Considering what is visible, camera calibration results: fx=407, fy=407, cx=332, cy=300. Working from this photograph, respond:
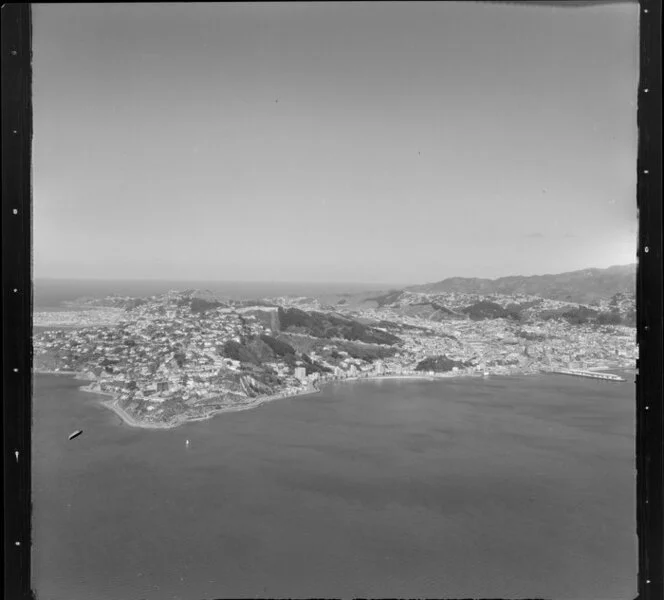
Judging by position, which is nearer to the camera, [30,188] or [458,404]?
[30,188]

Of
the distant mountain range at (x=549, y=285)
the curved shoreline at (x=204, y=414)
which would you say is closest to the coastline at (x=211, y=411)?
the curved shoreline at (x=204, y=414)

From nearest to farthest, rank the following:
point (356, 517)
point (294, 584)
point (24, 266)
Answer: point (24, 266), point (294, 584), point (356, 517)

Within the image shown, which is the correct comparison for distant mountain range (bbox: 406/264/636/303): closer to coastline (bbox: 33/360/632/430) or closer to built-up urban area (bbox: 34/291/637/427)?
built-up urban area (bbox: 34/291/637/427)

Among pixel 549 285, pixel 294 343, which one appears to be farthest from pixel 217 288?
pixel 549 285

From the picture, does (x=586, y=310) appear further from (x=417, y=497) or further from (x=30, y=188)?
(x=30, y=188)

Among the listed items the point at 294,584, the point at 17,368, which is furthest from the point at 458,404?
the point at 17,368
